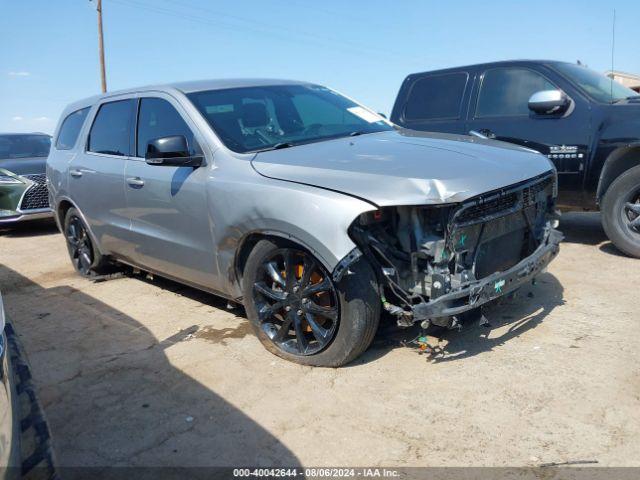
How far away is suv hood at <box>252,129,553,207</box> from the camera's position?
10.4 feet

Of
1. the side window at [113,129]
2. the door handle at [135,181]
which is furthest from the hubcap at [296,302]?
the side window at [113,129]

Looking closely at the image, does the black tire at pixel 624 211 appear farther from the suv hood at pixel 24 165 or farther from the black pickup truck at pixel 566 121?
the suv hood at pixel 24 165

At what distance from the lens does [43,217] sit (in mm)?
9344

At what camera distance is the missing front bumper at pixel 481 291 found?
3.19 metres

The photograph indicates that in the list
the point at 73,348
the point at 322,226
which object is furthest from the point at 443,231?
the point at 73,348

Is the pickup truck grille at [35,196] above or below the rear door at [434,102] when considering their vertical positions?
below

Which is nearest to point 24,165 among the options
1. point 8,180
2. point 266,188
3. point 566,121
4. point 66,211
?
point 8,180

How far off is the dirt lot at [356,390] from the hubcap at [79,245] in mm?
1272

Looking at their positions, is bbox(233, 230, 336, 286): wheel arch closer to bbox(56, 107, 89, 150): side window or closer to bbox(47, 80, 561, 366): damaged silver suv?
bbox(47, 80, 561, 366): damaged silver suv

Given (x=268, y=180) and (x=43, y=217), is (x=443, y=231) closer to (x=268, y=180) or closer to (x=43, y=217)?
(x=268, y=180)

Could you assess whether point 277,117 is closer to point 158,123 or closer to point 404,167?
point 158,123

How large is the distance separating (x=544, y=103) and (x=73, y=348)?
4.71 metres

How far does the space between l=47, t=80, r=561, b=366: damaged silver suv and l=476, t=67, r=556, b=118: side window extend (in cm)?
199

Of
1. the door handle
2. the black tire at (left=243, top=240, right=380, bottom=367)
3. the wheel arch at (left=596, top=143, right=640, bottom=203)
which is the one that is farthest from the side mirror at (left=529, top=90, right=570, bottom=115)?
the door handle
